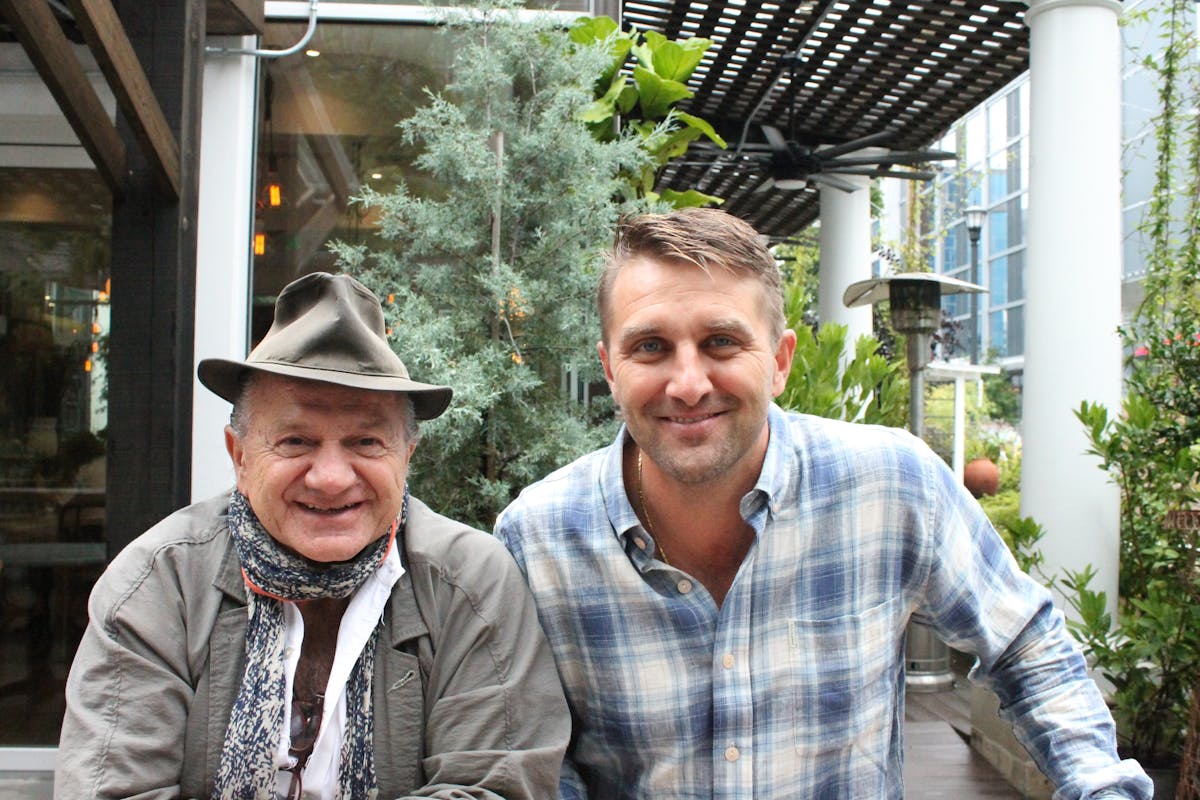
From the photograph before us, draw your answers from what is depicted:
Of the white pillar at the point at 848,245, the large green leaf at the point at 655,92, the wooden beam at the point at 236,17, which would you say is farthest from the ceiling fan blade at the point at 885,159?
the wooden beam at the point at 236,17

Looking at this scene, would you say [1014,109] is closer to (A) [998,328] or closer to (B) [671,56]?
(A) [998,328]

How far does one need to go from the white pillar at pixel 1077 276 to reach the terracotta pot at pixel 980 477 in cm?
423

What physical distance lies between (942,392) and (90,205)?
9678mm

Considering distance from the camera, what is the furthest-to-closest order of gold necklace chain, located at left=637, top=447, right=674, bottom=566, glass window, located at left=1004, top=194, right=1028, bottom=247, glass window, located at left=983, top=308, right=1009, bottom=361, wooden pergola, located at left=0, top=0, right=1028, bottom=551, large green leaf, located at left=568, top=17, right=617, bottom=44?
glass window, located at left=983, top=308, right=1009, bottom=361 < glass window, located at left=1004, top=194, right=1028, bottom=247 < large green leaf, located at left=568, top=17, right=617, bottom=44 < wooden pergola, located at left=0, top=0, right=1028, bottom=551 < gold necklace chain, located at left=637, top=447, right=674, bottom=566

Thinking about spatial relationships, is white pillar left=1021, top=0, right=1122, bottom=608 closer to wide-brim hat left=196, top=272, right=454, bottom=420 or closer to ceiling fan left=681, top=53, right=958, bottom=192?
ceiling fan left=681, top=53, right=958, bottom=192

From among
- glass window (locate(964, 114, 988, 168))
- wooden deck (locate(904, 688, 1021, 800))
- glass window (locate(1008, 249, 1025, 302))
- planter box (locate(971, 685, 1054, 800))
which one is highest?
glass window (locate(964, 114, 988, 168))

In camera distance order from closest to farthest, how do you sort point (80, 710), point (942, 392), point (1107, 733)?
point (80, 710) < point (1107, 733) < point (942, 392)

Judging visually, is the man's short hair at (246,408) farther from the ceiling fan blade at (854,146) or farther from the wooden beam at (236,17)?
the ceiling fan blade at (854,146)

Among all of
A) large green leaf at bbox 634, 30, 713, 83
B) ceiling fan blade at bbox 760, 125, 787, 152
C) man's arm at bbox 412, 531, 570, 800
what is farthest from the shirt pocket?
ceiling fan blade at bbox 760, 125, 787, 152

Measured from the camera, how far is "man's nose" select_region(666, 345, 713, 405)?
1.59 m

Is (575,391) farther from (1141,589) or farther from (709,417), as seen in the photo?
(1141,589)

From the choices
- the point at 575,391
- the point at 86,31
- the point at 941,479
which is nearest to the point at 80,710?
the point at 941,479

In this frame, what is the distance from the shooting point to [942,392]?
38.0 ft

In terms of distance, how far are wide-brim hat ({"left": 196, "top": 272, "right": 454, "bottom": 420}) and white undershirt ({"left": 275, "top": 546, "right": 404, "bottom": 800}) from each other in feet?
1.14
